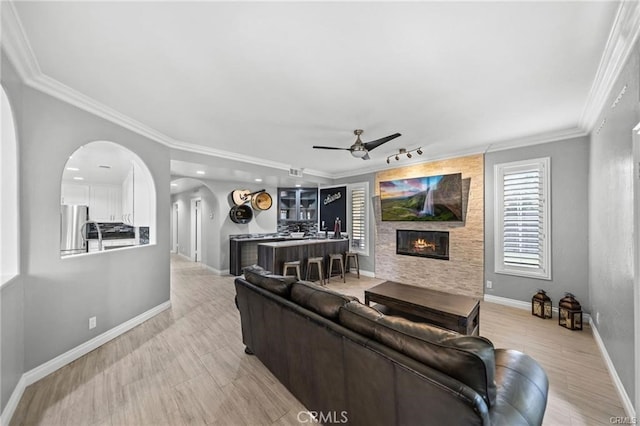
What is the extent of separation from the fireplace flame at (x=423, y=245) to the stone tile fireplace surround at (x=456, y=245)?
20 centimetres

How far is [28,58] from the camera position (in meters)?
1.90

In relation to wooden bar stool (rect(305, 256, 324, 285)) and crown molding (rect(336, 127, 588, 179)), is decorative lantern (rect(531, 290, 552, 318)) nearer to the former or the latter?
crown molding (rect(336, 127, 588, 179))

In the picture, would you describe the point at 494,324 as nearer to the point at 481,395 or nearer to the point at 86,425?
the point at 481,395

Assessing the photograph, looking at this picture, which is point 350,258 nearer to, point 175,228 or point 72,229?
point 72,229

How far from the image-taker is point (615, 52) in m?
1.82

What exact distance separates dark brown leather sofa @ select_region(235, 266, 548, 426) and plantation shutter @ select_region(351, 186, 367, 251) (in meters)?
4.32

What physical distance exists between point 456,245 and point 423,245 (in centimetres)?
63

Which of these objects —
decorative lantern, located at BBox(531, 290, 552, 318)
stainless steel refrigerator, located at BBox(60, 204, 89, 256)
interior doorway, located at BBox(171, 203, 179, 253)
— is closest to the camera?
stainless steel refrigerator, located at BBox(60, 204, 89, 256)

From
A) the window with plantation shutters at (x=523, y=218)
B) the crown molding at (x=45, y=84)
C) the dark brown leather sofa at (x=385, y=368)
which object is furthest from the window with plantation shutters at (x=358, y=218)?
the dark brown leather sofa at (x=385, y=368)

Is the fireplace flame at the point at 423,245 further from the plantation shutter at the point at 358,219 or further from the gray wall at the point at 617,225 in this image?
the gray wall at the point at 617,225

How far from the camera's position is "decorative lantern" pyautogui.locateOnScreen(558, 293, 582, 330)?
3.16 m

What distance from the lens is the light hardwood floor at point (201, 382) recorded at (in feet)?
5.88

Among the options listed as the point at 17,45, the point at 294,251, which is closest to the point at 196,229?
the point at 294,251

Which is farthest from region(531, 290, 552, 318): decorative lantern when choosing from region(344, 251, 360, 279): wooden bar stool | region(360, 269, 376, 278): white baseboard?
region(344, 251, 360, 279): wooden bar stool
